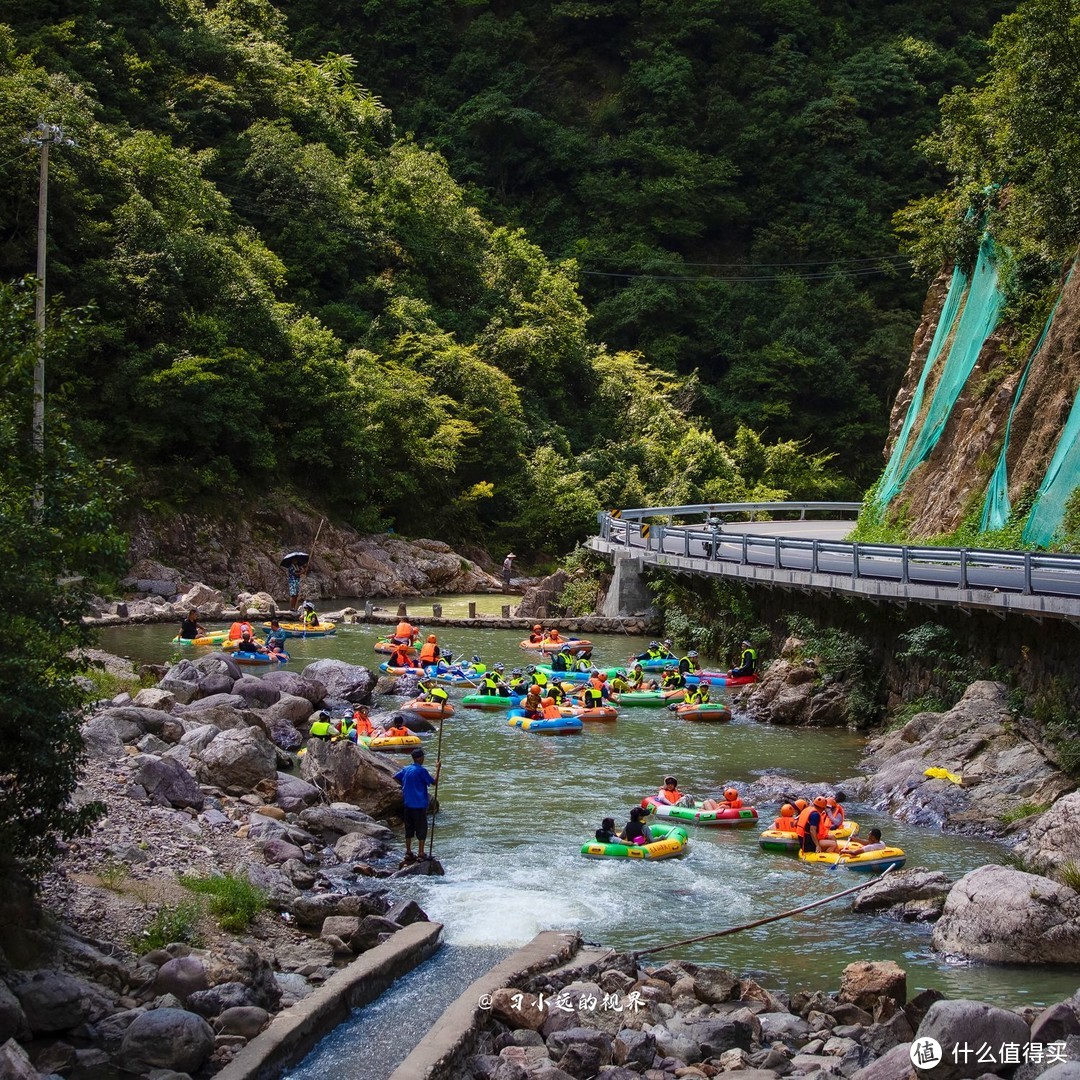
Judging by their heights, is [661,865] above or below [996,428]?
below

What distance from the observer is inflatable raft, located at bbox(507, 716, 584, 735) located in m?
23.7

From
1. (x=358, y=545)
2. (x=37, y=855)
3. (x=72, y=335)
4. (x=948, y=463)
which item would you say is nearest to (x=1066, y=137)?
(x=948, y=463)

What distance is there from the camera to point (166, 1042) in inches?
369

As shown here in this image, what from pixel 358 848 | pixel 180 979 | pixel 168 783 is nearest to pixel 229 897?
A: pixel 180 979

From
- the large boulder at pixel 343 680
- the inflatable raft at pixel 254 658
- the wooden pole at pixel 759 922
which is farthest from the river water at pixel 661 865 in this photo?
the inflatable raft at pixel 254 658

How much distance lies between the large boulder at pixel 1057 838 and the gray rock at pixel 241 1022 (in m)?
8.22

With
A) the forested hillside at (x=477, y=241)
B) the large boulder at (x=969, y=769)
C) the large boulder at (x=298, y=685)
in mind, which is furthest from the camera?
the forested hillside at (x=477, y=241)

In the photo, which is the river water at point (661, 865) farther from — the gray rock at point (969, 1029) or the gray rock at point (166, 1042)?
the gray rock at point (166, 1042)

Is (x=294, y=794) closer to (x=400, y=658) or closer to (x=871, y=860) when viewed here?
(x=871, y=860)

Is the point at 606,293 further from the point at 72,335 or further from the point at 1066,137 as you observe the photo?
the point at 72,335

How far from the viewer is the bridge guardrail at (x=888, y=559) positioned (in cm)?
1838

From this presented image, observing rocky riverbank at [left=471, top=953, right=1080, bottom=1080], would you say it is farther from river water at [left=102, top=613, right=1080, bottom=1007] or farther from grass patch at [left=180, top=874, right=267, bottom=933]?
grass patch at [left=180, top=874, right=267, bottom=933]

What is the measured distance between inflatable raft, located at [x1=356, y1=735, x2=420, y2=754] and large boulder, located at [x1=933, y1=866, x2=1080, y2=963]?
1079cm

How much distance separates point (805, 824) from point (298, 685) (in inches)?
472
